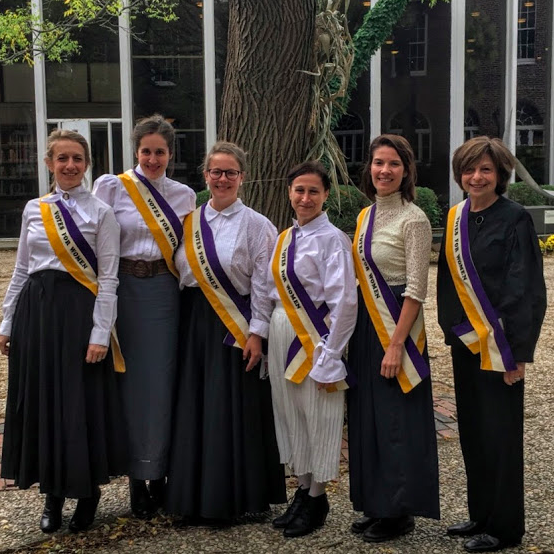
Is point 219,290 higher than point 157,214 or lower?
lower

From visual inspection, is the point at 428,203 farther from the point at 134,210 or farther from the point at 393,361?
the point at 393,361

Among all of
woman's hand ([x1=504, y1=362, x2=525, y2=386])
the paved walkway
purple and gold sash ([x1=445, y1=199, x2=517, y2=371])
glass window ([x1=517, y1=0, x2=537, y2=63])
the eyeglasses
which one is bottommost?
the paved walkway

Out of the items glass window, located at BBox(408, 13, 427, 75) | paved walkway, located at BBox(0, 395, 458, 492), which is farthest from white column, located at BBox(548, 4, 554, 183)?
paved walkway, located at BBox(0, 395, 458, 492)

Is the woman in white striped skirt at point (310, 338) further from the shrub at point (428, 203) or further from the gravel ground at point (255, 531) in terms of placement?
the shrub at point (428, 203)

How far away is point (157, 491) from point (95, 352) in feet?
2.93

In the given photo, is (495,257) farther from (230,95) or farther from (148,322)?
(230,95)

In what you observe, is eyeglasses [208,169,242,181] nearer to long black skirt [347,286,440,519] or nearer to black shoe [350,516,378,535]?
long black skirt [347,286,440,519]

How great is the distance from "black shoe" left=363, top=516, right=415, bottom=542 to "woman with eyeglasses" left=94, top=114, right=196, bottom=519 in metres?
1.02

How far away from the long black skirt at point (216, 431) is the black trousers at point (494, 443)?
0.94m

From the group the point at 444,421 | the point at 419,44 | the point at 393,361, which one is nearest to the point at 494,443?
the point at 393,361

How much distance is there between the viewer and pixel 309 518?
145 inches

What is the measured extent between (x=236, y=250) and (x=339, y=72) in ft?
8.15

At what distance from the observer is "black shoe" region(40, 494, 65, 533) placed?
3748 mm

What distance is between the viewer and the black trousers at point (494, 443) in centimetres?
342
